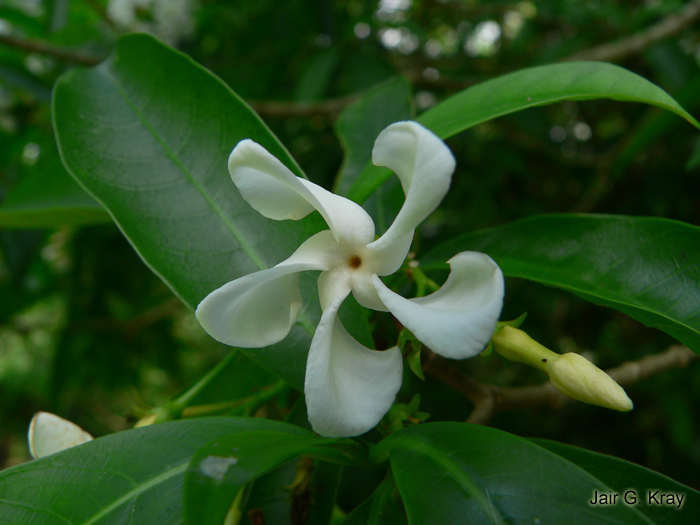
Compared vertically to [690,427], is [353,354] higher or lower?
higher

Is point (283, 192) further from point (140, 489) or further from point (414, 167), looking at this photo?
point (140, 489)

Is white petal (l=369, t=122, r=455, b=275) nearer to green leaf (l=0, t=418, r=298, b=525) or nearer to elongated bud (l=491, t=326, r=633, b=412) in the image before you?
elongated bud (l=491, t=326, r=633, b=412)

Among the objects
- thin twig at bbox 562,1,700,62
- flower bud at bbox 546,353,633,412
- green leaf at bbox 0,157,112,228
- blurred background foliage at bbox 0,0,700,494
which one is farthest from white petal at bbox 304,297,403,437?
thin twig at bbox 562,1,700,62

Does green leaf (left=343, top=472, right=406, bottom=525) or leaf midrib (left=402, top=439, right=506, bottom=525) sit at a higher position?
leaf midrib (left=402, top=439, right=506, bottom=525)

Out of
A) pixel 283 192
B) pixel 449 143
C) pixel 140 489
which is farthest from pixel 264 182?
pixel 449 143

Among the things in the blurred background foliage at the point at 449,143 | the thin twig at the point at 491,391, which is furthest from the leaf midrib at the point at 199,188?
the blurred background foliage at the point at 449,143

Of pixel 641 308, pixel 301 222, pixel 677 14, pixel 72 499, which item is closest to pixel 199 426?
pixel 72 499

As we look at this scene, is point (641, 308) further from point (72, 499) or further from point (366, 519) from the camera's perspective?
point (72, 499)
